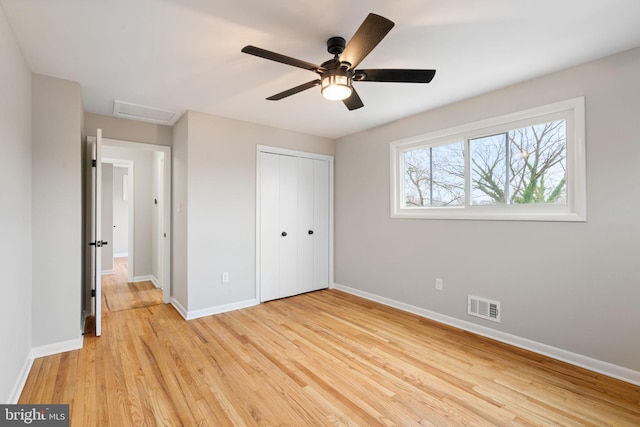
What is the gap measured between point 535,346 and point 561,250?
2.90 feet

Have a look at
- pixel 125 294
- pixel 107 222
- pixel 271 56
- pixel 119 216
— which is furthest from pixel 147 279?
pixel 271 56

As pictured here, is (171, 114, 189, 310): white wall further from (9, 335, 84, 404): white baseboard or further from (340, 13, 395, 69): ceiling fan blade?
(340, 13, 395, 69): ceiling fan blade

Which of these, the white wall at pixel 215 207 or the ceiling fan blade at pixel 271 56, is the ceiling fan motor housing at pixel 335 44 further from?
the white wall at pixel 215 207

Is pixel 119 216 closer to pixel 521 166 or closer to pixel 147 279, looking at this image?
pixel 147 279

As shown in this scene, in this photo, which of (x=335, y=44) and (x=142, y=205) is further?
(x=142, y=205)

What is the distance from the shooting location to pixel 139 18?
1807mm

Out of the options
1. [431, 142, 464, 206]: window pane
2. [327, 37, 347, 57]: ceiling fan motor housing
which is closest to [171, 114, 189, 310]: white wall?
[327, 37, 347, 57]: ceiling fan motor housing

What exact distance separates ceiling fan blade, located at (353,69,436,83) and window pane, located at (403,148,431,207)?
182 centimetres

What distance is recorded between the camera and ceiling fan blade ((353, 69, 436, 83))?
186 cm

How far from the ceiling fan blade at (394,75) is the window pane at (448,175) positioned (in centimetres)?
165

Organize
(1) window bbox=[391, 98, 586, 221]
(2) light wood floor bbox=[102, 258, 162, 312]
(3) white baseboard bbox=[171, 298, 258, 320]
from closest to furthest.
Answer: (1) window bbox=[391, 98, 586, 221], (3) white baseboard bbox=[171, 298, 258, 320], (2) light wood floor bbox=[102, 258, 162, 312]

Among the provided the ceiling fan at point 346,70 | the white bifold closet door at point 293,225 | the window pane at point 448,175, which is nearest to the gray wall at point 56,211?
the white bifold closet door at point 293,225

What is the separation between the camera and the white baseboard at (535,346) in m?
2.21

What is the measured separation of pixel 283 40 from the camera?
2039 millimetres
